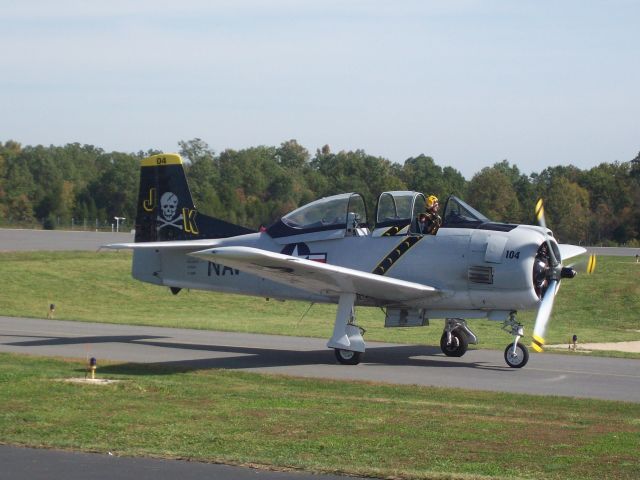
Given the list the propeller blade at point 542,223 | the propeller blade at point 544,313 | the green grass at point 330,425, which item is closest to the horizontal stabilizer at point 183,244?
the green grass at point 330,425

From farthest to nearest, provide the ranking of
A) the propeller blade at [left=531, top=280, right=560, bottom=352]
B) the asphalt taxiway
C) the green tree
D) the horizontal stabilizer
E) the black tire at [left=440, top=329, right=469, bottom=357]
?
1. the green tree
2. the horizontal stabilizer
3. the black tire at [left=440, top=329, right=469, bottom=357]
4. the propeller blade at [left=531, top=280, right=560, bottom=352]
5. the asphalt taxiway

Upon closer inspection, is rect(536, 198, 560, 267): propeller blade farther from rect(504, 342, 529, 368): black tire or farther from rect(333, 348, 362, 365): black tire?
rect(333, 348, 362, 365): black tire

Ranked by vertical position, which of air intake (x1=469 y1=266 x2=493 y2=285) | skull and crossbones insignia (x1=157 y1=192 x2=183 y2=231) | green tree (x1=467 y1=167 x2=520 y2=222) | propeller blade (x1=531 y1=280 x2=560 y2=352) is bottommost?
propeller blade (x1=531 y1=280 x2=560 y2=352)

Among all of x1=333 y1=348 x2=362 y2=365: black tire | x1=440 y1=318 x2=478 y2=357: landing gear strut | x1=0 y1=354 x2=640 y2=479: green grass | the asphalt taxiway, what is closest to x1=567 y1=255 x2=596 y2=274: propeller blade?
the asphalt taxiway

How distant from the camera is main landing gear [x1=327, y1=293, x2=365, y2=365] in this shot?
17906 millimetres

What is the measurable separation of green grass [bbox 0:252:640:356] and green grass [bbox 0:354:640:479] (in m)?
9.40

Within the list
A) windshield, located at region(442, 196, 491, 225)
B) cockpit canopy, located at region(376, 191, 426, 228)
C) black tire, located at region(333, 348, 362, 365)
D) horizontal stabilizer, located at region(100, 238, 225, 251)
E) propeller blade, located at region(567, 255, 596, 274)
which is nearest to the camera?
black tire, located at region(333, 348, 362, 365)

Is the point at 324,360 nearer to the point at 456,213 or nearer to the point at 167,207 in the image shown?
the point at 456,213

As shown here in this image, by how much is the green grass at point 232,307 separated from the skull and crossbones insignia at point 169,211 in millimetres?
4384

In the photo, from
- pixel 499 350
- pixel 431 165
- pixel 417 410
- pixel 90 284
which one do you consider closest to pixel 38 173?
pixel 431 165

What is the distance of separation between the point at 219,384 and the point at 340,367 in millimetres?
3412

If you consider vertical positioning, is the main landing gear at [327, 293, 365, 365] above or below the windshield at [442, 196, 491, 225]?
below

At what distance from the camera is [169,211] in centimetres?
2167

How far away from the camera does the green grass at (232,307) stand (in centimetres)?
2648
